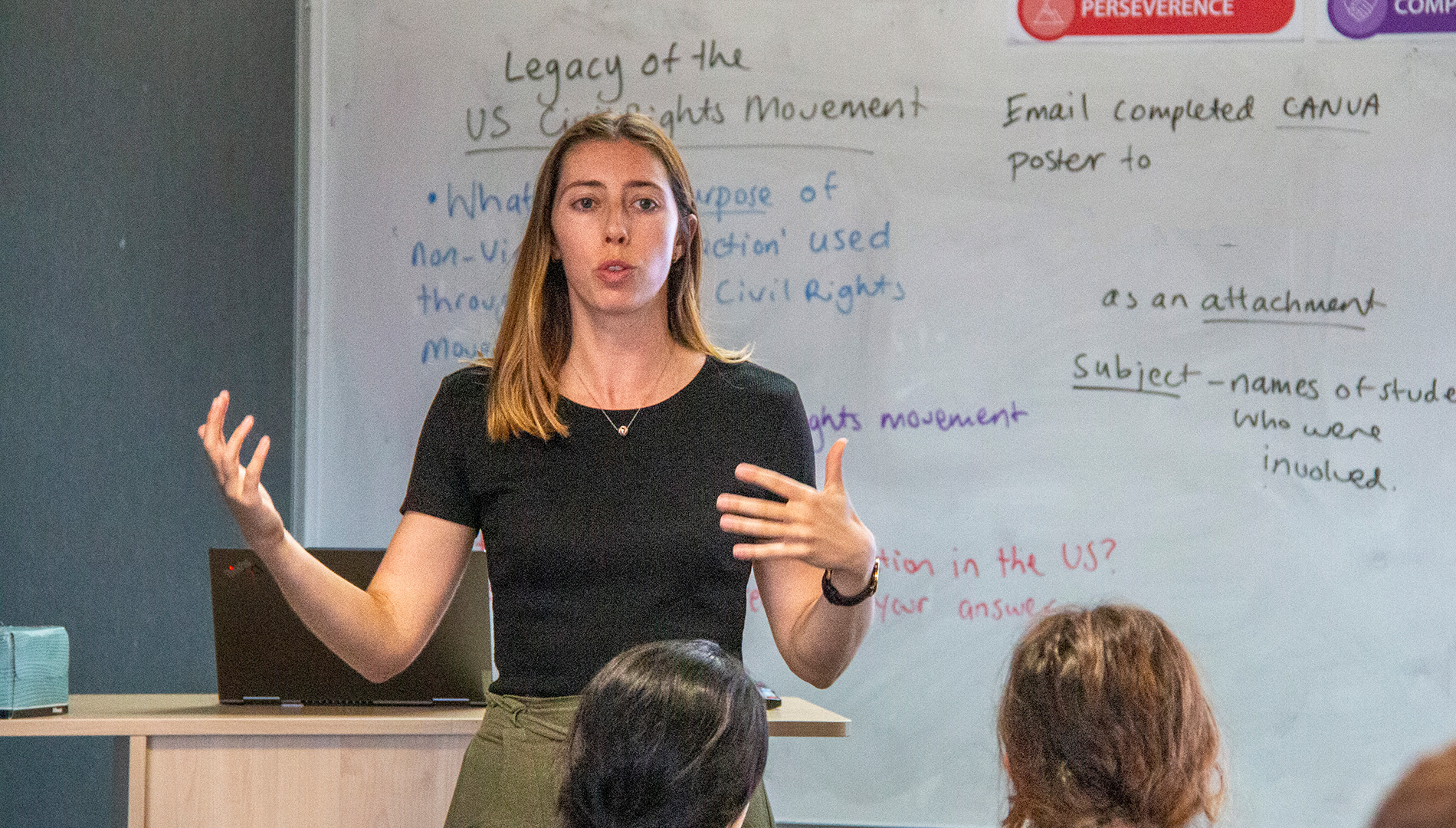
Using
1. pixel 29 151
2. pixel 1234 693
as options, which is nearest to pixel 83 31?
pixel 29 151

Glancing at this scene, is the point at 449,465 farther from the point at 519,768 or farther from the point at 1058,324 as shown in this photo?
the point at 1058,324

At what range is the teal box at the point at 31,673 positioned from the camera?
1806 millimetres

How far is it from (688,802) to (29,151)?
6.24ft

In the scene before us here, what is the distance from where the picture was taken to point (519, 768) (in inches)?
53.6

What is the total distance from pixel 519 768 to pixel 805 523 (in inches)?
16.7

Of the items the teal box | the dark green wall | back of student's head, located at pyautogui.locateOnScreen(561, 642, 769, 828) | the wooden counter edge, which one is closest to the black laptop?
the wooden counter edge

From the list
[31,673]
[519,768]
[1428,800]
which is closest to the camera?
[1428,800]

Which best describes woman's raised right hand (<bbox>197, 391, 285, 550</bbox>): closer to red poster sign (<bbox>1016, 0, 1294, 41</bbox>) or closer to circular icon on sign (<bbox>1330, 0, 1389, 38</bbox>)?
red poster sign (<bbox>1016, 0, 1294, 41</bbox>)

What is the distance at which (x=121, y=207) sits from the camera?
→ 249cm

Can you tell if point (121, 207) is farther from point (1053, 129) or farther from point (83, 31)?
point (1053, 129)

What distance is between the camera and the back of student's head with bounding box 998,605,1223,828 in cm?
108

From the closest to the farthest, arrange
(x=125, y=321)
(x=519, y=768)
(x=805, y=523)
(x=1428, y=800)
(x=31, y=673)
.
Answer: (x=1428, y=800)
(x=805, y=523)
(x=519, y=768)
(x=31, y=673)
(x=125, y=321)

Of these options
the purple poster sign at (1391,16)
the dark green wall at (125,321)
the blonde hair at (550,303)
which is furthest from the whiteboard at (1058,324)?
the blonde hair at (550,303)

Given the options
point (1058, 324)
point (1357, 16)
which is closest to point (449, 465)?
point (1058, 324)
